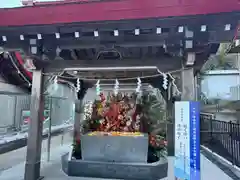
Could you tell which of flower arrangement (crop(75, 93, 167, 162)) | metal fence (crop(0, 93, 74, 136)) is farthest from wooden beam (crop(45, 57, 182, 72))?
metal fence (crop(0, 93, 74, 136))

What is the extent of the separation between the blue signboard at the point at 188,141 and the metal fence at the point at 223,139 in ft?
9.61

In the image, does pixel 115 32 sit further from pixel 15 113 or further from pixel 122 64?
pixel 15 113

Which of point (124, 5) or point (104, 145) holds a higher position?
point (124, 5)

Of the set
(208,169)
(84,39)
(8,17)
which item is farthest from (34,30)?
(208,169)

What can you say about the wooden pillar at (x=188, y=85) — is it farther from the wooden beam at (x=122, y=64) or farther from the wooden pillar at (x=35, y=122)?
the wooden pillar at (x=35, y=122)

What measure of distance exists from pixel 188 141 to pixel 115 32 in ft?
7.25

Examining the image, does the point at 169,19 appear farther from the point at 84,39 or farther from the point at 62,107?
the point at 62,107

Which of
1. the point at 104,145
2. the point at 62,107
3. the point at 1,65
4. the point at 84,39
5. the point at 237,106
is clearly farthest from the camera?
the point at 62,107

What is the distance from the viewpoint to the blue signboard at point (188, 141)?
331cm

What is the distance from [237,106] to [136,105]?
15.9 ft

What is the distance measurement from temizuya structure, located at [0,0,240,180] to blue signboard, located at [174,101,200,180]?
558 mm

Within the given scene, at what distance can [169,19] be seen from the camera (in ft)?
10.5

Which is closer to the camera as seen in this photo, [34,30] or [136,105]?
[34,30]

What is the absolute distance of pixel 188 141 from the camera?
11.0ft
